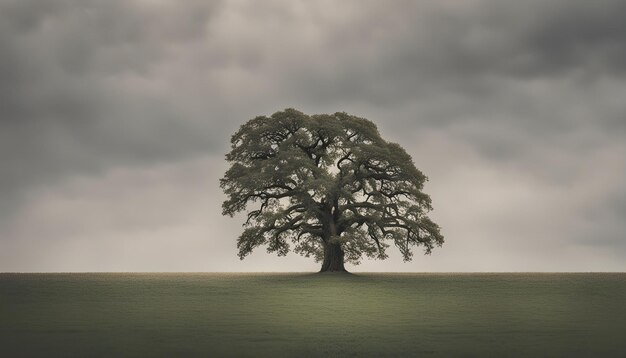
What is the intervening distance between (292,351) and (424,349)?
151 inches

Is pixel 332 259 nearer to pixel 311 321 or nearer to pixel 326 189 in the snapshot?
pixel 326 189

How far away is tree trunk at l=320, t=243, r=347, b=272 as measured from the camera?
60.3m

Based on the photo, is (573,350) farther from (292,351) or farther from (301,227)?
(301,227)

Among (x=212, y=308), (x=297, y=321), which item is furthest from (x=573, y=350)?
(x=212, y=308)

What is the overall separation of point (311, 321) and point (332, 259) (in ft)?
114

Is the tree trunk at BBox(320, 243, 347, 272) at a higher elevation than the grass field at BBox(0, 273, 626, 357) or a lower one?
higher

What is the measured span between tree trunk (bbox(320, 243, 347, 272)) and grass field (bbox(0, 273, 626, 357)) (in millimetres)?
16055

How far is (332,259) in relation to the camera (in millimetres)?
60469

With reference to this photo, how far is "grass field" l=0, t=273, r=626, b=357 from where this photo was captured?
19078mm

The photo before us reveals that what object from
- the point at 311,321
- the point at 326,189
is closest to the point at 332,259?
the point at 326,189

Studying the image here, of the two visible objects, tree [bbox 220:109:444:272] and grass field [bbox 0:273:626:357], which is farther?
tree [bbox 220:109:444:272]

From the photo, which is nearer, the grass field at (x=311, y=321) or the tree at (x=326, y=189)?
the grass field at (x=311, y=321)

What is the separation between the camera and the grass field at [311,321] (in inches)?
751

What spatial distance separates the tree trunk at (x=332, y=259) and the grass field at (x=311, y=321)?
16.1 meters
